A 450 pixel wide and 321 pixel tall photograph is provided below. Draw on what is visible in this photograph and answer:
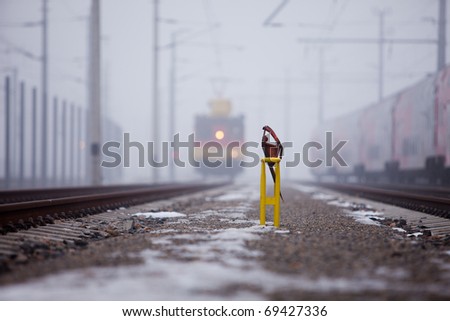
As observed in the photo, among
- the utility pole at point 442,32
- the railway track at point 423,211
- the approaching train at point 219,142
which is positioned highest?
the utility pole at point 442,32

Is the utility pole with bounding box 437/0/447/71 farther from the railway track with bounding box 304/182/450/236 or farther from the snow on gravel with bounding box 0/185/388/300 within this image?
the snow on gravel with bounding box 0/185/388/300

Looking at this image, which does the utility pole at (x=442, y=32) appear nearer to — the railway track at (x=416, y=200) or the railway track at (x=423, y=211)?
the railway track at (x=416, y=200)

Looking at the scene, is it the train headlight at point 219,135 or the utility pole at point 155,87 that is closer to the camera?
the utility pole at point 155,87

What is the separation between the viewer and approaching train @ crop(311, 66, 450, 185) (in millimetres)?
16859

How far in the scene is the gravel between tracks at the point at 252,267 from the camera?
3432 mm

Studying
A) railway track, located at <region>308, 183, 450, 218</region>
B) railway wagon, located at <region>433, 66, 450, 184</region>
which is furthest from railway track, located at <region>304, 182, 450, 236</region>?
railway wagon, located at <region>433, 66, 450, 184</region>

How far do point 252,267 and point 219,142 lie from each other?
101 ft

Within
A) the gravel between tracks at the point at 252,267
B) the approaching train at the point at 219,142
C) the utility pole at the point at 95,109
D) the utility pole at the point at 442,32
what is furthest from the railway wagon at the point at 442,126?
the approaching train at the point at 219,142

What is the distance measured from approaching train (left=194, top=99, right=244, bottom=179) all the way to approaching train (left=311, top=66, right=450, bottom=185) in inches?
253

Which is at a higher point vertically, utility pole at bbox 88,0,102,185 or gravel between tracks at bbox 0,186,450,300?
utility pole at bbox 88,0,102,185

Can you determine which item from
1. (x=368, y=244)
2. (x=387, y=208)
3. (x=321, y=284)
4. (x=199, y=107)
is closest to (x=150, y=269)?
(x=321, y=284)

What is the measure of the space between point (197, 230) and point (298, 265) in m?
2.41

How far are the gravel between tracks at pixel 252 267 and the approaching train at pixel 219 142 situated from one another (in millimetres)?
28079
